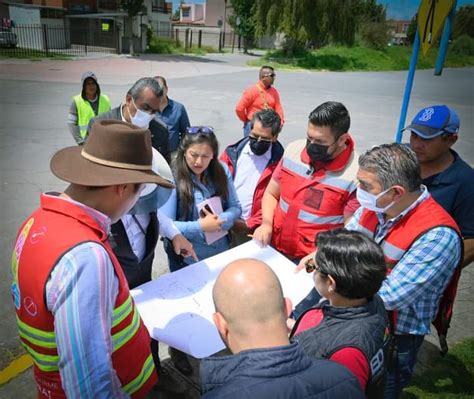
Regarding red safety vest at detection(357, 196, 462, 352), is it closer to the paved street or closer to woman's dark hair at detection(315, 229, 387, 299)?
woman's dark hair at detection(315, 229, 387, 299)

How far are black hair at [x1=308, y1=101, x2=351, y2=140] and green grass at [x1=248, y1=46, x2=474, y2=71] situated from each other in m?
26.9

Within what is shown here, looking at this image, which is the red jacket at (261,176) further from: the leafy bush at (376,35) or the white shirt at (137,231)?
the leafy bush at (376,35)

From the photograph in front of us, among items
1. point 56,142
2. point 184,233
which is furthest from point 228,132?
point 184,233

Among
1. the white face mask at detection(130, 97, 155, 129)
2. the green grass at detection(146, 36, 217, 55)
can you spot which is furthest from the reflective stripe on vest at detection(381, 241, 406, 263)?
the green grass at detection(146, 36, 217, 55)

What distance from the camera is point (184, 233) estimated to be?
8.89ft

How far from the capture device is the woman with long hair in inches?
109

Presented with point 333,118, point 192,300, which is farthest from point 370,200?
point 192,300

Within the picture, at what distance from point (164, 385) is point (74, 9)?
3868 cm

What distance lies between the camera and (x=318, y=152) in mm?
2535

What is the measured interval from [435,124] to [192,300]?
185 centimetres

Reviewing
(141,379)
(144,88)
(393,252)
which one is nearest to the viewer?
(141,379)

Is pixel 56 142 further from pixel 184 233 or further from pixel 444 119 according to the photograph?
pixel 444 119

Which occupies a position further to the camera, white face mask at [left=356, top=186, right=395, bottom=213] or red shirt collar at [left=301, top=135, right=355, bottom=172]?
red shirt collar at [left=301, top=135, right=355, bottom=172]

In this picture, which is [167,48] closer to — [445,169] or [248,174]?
[248,174]
